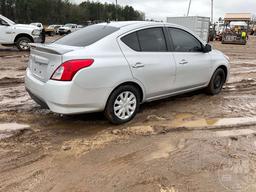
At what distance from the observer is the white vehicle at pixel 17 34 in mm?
13930

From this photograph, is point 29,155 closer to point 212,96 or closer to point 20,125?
point 20,125

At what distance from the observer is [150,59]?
477 cm

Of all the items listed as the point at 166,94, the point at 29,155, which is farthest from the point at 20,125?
the point at 166,94

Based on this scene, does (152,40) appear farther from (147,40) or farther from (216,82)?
(216,82)

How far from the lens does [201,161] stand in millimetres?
3586

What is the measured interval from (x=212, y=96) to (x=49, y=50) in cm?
389

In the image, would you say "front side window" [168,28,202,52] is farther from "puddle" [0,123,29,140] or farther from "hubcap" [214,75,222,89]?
"puddle" [0,123,29,140]

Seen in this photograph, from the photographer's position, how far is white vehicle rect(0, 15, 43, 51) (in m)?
13.9

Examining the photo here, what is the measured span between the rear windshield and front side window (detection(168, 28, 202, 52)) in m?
1.25

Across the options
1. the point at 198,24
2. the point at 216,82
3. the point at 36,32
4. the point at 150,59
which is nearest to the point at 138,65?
the point at 150,59

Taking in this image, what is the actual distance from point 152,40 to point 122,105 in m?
1.29

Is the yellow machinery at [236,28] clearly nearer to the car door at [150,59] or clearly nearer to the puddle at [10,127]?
the car door at [150,59]

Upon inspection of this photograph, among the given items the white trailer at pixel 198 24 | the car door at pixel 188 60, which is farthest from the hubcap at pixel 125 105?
the white trailer at pixel 198 24

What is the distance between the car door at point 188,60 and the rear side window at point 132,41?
0.87 meters
